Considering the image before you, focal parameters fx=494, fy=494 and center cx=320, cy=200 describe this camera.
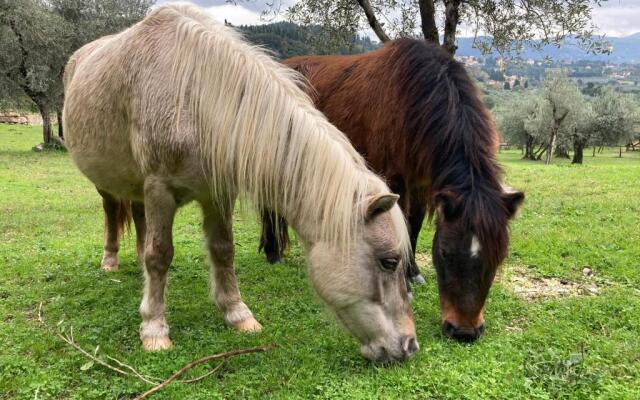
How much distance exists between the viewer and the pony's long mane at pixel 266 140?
307 centimetres

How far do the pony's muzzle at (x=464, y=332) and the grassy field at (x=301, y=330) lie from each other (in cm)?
7

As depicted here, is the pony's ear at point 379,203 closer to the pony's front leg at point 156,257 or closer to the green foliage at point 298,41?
the pony's front leg at point 156,257

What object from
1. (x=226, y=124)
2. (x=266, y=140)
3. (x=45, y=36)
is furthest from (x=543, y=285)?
(x=45, y=36)

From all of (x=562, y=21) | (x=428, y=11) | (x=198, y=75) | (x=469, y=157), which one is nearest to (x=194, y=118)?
(x=198, y=75)

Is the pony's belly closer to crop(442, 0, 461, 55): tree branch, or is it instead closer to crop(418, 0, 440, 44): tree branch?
crop(418, 0, 440, 44): tree branch

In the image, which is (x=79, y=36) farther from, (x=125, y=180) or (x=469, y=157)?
(x=469, y=157)

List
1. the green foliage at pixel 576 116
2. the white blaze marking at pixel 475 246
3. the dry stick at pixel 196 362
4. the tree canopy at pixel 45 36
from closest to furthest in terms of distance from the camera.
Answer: the dry stick at pixel 196 362 → the white blaze marking at pixel 475 246 → the tree canopy at pixel 45 36 → the green foliage at pixel 576 116

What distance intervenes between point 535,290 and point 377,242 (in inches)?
118

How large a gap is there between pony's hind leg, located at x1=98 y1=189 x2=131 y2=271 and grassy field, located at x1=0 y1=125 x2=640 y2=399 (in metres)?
0.23

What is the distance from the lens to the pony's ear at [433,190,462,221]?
12.2 feet

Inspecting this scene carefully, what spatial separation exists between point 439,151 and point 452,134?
173 millimetres

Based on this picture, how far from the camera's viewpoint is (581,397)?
3084 millimetres

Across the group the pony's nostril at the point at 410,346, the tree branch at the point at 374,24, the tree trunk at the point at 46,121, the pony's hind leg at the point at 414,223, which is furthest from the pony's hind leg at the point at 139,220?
the tree trunk at the point at 46,121

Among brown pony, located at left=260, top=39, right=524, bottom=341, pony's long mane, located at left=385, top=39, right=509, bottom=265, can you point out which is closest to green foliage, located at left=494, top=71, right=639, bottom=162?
brown pony, located at left=260, top=39, right=524, bottom=341
